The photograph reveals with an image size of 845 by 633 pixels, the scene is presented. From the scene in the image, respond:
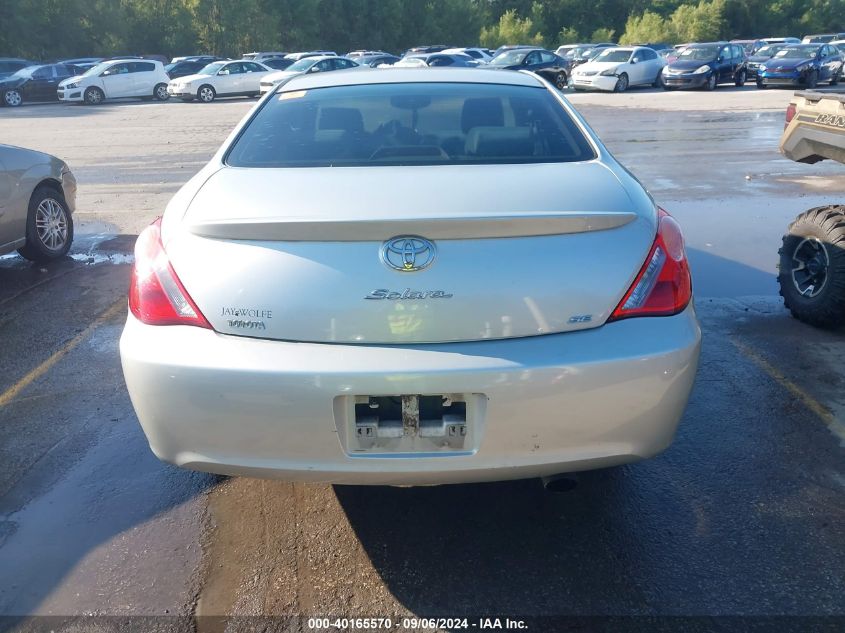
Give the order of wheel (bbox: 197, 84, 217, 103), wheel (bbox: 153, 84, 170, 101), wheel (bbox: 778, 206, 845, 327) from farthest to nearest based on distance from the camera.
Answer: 1. wheel (bbox: 153, 84, 170, 101)
2. wheel (bbox: 197, 84, 217, 103)
3. wheel (bbox: 778, 206, 845, 327)

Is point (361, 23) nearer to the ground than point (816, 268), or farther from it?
nearer to the ground

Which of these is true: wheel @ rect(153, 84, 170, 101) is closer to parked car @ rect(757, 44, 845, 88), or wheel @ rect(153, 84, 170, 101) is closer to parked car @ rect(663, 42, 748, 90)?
parked car @ rect(663, 42, 748, 90)

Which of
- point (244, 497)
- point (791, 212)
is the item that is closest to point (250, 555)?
point (244, 497)

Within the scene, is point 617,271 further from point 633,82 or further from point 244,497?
point 633,82

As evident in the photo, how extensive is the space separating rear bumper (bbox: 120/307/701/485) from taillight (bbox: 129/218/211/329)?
0.05 meters

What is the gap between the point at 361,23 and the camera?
57031mm

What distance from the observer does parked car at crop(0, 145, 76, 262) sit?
629 centimetres

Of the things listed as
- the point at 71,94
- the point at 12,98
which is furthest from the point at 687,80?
the point at 12,98

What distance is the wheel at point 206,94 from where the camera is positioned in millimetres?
28828

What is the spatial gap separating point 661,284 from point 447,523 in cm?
125

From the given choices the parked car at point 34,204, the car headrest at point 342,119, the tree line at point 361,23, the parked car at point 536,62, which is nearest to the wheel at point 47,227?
the parked car at point 34,204

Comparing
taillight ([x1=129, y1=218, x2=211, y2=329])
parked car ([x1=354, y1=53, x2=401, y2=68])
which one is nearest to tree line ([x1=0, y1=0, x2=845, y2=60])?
parked car ([x1=354, y1=53, x2=401, y2=68])

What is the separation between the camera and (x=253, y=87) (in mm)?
29672

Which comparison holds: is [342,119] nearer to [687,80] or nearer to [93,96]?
[687,80]
